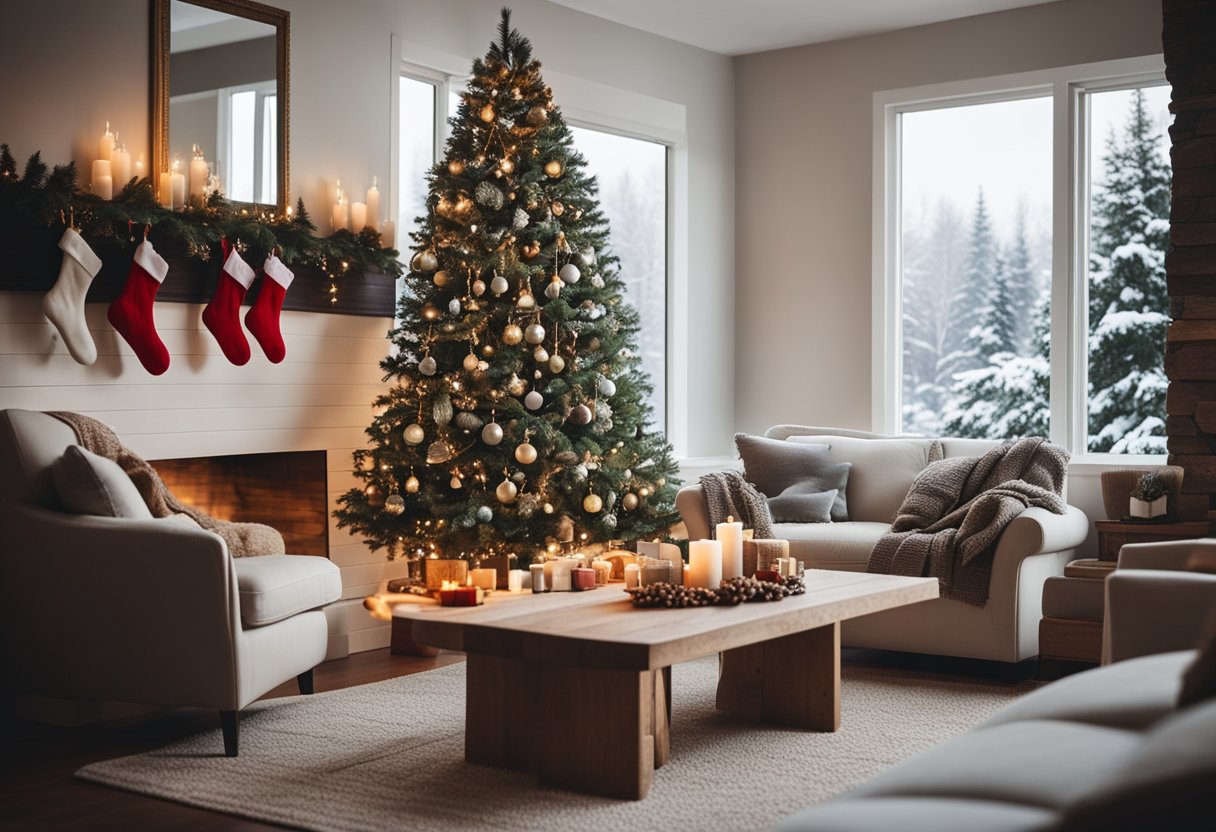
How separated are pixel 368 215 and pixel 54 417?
5.48 ft

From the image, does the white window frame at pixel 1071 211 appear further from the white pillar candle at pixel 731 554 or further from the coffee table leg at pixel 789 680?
the white pillar candle at pixel 731 554

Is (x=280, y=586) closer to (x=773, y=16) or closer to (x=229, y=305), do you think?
(x=229, y=305)

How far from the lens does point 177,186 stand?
4480mm

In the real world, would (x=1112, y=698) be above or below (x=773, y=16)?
below

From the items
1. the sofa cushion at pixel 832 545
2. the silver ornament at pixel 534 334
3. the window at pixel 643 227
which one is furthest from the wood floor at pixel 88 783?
the window at pixel 643 227

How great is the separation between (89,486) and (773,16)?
13.6 feet

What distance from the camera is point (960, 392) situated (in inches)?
253

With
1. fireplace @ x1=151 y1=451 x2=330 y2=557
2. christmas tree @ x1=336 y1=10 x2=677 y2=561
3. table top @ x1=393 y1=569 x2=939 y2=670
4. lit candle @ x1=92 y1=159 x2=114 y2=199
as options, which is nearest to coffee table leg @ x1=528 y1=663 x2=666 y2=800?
table top @ x1=393 y1=569 x2=939 y2=670

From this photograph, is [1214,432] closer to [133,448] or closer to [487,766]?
[487,766]

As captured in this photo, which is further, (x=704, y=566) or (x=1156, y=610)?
(x=704, y=566)

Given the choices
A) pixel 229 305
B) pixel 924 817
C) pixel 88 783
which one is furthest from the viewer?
pixel 229 305

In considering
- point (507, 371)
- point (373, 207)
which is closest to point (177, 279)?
point (373, 207)

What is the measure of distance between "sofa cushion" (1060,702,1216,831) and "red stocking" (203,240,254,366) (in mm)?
3806

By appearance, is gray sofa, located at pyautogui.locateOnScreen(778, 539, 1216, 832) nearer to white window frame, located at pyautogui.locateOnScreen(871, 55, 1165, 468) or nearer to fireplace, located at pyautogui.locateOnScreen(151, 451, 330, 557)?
fireplace, located at pyautogui.locateOnScreen(151, 451, 330, 557)
